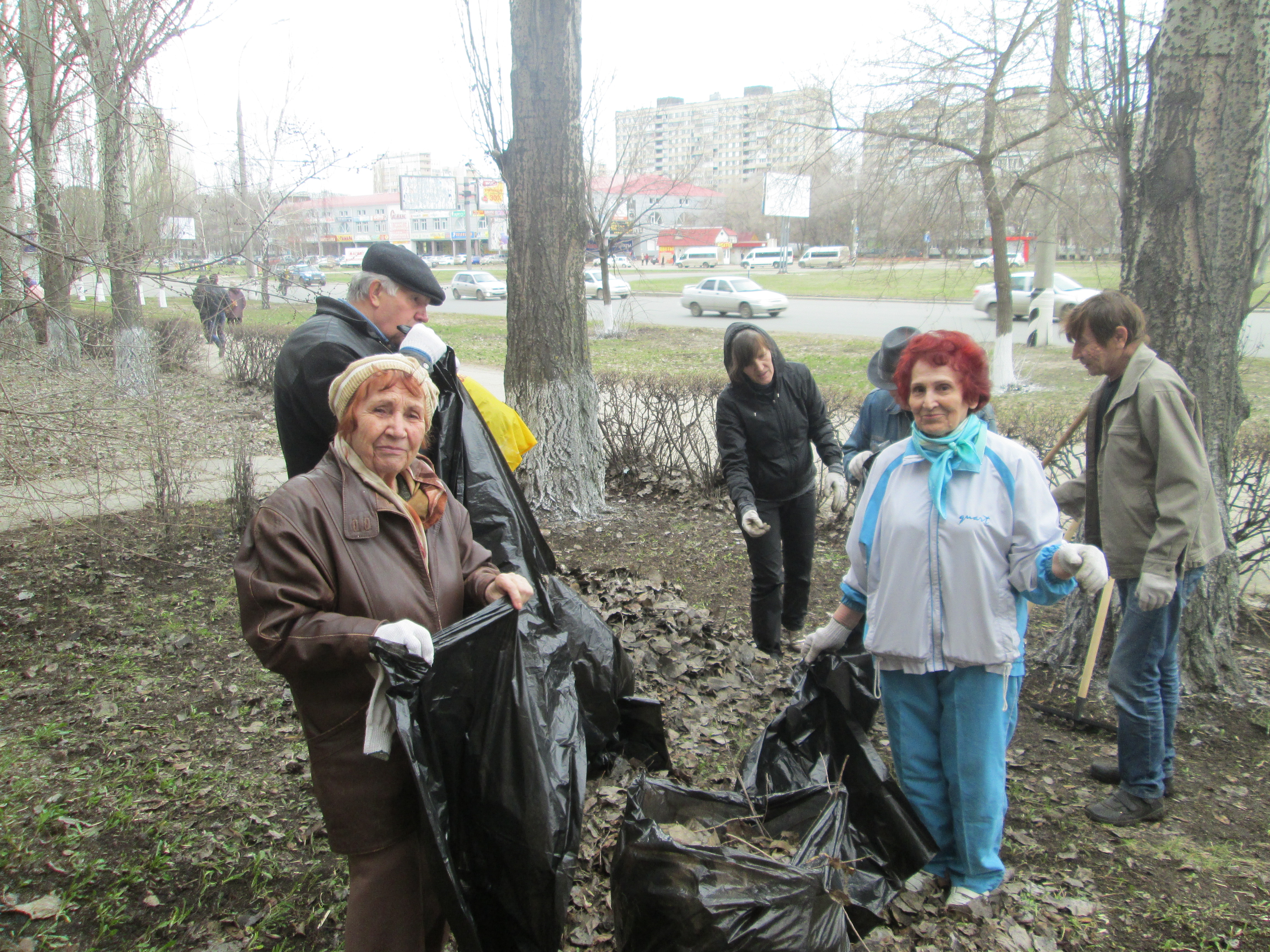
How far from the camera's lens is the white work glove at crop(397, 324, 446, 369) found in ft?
8.43

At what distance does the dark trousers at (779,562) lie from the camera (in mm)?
4051

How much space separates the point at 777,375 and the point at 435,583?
2.44 metres

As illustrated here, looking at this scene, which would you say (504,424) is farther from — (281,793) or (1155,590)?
(1155,590)

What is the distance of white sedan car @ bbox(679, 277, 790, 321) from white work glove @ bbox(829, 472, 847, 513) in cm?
2245

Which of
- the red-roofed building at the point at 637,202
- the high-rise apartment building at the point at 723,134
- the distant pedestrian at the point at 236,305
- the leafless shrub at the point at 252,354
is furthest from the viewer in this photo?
the red-roofed building at the point at 637,202

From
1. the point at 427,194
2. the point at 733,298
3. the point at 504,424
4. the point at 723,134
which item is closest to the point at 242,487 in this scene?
the point at 504,424

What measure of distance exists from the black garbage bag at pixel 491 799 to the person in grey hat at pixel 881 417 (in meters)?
2.29

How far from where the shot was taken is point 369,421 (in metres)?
1.86

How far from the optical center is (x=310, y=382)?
234 centimetres

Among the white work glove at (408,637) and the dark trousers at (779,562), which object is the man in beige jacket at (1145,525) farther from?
the white work glove at (408,637)

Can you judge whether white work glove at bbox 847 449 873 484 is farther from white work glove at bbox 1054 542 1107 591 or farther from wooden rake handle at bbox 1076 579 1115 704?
white work glove at bbox 1054 542 1107 591

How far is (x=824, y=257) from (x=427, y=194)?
34.8m

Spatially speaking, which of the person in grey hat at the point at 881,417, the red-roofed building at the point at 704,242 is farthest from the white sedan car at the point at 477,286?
the person in grey hat at the point at 881,417

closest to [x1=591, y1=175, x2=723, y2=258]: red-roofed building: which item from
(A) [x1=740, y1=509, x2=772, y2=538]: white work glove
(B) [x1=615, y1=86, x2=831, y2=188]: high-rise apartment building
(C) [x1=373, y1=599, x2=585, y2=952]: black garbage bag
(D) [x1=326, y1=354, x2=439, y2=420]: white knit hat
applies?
(B) [x1=615, y1=86, x2=831, y2=188]: high-rise apartment building
